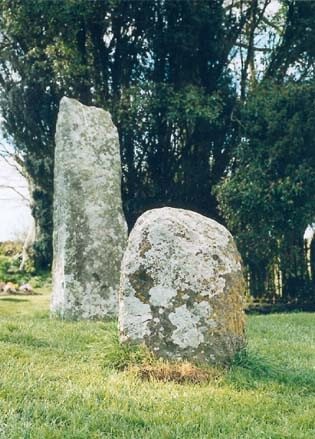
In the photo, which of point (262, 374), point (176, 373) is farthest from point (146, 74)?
point (176, 373)

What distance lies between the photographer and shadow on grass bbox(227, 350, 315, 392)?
5457 millimetres

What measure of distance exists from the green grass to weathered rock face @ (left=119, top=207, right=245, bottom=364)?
24cm

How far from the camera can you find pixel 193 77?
17344 mm

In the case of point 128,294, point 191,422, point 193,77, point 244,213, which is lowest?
point 191,422

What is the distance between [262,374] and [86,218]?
593 cm

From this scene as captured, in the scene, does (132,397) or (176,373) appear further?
(176,373)

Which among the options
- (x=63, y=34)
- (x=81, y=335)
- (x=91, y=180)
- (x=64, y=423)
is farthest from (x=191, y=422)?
(x=63, y=34)

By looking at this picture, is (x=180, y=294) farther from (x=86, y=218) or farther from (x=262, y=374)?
(x=86, y=218)

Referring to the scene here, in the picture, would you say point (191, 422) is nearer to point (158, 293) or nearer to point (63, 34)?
point (158, 293)

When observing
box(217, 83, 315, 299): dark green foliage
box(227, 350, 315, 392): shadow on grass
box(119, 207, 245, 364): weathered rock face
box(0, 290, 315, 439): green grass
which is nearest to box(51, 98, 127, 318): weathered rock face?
box(0, 290, 315, 439): green grass

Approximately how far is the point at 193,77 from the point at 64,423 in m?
14.5

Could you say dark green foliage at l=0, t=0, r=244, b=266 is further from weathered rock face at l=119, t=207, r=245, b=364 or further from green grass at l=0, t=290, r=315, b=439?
weathered rock face at l=119, t=207, r=245, b=364

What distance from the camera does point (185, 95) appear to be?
15656 mm

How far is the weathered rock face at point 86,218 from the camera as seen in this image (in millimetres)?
10875
